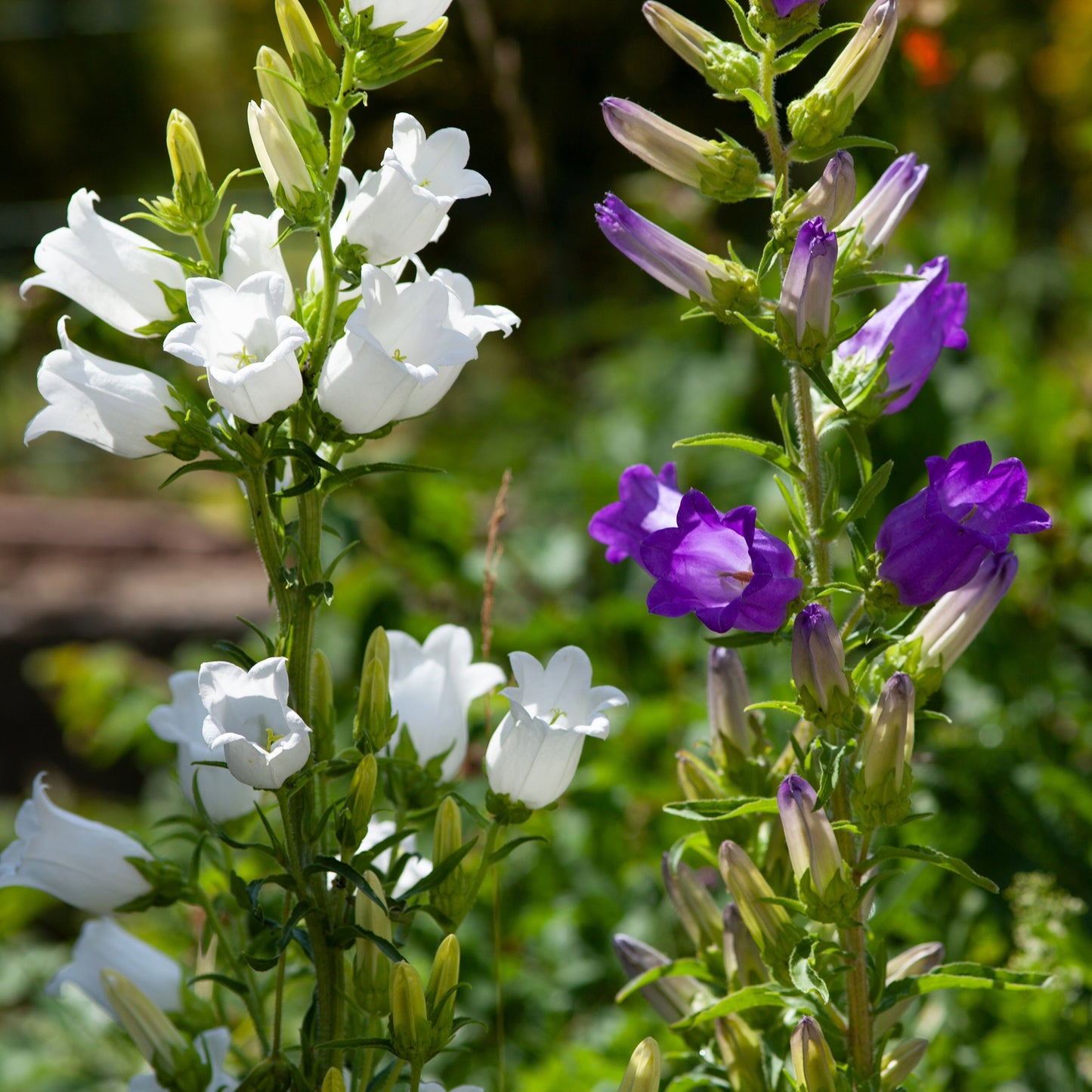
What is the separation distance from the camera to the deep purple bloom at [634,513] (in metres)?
1.26

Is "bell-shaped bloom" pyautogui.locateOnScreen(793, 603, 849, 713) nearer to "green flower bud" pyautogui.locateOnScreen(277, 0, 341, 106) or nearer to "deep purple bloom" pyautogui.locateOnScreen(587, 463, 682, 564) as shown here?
"deep purple bloom" pyautogui.locateOnScreen(587, 463, 682, 564)

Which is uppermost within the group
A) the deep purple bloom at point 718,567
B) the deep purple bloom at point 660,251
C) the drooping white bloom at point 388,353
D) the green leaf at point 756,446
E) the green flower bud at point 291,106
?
the green flower bud at point 291,106

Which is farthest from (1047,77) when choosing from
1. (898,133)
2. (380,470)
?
(380,470)

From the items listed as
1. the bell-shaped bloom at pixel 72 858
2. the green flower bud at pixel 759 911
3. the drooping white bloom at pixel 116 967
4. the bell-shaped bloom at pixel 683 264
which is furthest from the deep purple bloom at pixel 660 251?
the drooping white bloom at pixel 116 967

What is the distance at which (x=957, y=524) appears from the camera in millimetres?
1079

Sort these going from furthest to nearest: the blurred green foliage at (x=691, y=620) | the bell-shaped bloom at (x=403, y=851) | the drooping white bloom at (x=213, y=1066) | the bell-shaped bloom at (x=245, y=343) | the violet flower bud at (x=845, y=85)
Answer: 1. the blurred green foliage at (x=691, y=620)
2. the bell-shaped bloom at (x=403, y=851)
3. the drooping white bloom at (x=213, y=1066)
4. the violet flower bud at (x=845, y=85)
5. the bell-shaped bloom at (x=245, y=343)

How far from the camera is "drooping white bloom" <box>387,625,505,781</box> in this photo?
1311 millimetres

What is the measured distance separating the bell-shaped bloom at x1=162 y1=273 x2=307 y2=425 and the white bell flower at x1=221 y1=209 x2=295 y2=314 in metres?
0.04

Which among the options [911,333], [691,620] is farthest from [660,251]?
[691,620]

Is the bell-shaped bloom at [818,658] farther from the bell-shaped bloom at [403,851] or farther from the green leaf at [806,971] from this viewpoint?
the bell-shaped bloom at [403,851]

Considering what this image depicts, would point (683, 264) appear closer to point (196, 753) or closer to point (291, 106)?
point (291, 106)

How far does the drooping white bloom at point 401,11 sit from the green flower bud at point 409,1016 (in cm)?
88

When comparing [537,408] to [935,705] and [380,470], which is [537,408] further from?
[380,470]

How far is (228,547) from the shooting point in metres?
5.54
